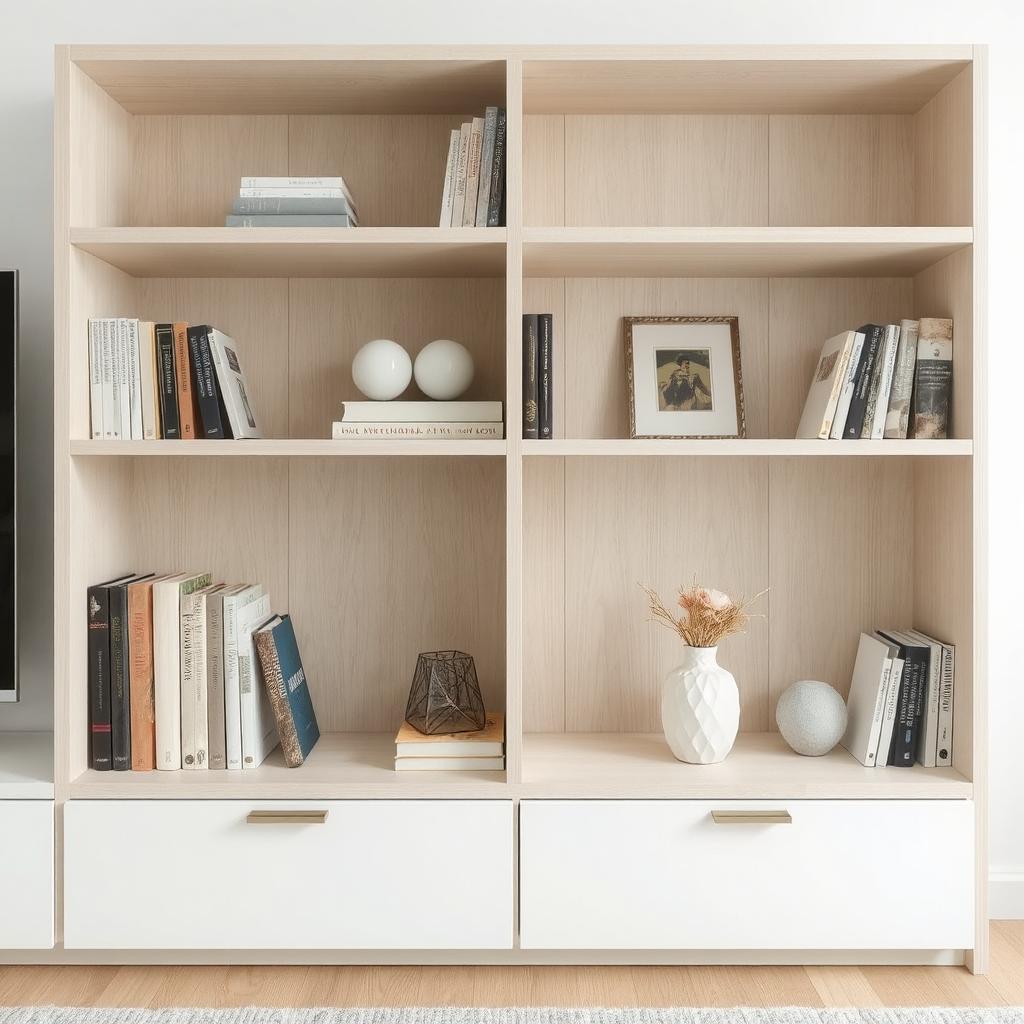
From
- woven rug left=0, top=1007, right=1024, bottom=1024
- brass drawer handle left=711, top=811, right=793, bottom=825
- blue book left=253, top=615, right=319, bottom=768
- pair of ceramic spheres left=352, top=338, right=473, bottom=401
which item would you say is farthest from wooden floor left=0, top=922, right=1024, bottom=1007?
pair of ceramic spheres left=352, top=338, right=473, bottom=401

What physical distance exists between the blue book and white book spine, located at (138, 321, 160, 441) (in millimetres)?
472

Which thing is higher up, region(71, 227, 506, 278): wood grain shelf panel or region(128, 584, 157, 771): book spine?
region(71, 227, 506, 278): wood grain shelf panel

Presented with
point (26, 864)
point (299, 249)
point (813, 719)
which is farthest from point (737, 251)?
point (26, 864)

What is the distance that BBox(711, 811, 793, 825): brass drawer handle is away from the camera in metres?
1.73

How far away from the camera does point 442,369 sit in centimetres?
190

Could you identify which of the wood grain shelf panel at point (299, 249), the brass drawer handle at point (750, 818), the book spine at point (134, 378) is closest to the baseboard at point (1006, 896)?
the brass drawer handle at point (750, 818)

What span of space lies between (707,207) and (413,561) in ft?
3.47

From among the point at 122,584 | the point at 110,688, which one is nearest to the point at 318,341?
the point at 122,584

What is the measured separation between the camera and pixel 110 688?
5.95ft

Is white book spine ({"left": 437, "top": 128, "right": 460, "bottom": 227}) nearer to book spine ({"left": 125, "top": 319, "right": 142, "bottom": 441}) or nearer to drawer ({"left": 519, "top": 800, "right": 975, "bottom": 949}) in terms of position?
book spine ({"left": 125, "top": 319, "right": 142, "bottom": 441})

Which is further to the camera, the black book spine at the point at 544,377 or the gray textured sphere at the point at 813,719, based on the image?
the gray textured sphere at the point at 813,719

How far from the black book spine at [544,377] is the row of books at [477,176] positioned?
0.74 feet

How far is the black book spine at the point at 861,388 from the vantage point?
1.84 meters

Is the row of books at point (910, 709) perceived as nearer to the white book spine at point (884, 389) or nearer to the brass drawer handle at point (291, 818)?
the white book spine at point (884, 389)
